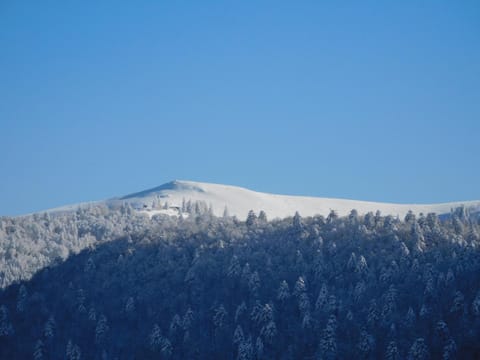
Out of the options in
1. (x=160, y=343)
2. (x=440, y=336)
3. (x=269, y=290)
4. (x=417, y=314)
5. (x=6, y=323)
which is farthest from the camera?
(x=6, y=323)

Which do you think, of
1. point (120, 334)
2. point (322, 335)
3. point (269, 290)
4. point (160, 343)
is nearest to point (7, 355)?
point (120, 334)

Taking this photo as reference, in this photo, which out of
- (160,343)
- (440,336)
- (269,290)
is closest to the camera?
(440,336)

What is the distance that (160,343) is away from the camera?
A: 17125cm

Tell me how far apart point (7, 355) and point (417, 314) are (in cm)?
9913

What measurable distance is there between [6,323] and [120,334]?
33.6m

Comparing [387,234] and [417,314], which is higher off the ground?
[387,234]

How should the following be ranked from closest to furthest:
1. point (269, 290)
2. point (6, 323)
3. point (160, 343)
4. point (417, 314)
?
point (417, 314) → point (160, 343) → point (269, 290) → point (6, 323)

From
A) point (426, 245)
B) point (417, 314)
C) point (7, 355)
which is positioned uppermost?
point (426, 245)

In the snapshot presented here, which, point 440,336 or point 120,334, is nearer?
point 440,336

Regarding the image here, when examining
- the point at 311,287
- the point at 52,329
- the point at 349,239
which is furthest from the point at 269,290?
the point at 52,329

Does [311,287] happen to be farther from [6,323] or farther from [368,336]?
[6,323]

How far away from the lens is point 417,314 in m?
159

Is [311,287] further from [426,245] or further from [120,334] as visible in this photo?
[120,334]

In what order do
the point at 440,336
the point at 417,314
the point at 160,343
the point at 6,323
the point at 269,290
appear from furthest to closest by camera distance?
1. the point at 6,323
2. the point at 269,290
3. the point at 160,343
4. the point at 417,314
5. the point at 440,336
